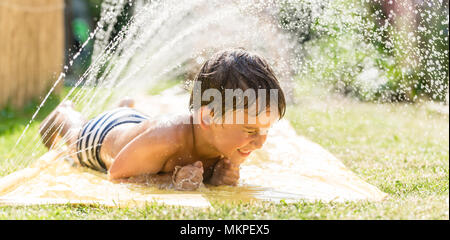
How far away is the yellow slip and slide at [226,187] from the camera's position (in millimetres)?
2758

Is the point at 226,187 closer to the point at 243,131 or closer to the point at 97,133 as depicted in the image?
the point at 243,131

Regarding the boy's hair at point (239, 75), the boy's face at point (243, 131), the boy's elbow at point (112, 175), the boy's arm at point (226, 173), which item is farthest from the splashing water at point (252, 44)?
the boy's elbow at point (112, 175)

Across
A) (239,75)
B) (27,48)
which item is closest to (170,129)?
(239,75)

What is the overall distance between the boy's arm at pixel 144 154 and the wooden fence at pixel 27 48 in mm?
3689

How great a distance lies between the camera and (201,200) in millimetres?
2695

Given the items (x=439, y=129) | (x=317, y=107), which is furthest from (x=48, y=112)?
(x=439, y=129)

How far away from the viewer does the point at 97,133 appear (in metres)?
3.73

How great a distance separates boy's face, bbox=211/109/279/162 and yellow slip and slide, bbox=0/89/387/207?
23 cm

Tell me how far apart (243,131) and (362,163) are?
5.02 feet

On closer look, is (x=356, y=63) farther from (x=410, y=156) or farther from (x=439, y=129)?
(x=439, y=129)

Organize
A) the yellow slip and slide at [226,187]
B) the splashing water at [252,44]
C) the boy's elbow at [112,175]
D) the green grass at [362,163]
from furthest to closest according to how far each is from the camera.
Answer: the splashing water at [252,44] < the boy's elbow at [112,175] < the yellow slip and slide at [226,187] < the green grass at [362,163]

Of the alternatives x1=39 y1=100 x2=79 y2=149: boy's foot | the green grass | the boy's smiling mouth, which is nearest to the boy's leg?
x1=39 y1=100 x2=79 y2=149: boy's foot

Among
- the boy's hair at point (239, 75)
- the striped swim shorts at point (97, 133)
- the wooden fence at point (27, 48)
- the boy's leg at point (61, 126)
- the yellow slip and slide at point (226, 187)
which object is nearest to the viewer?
the yellow slip and slide at point (226, 187)

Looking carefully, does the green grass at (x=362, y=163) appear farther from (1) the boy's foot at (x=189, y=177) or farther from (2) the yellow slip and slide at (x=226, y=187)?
(1) the boy's foot at (x=189, y=177)
